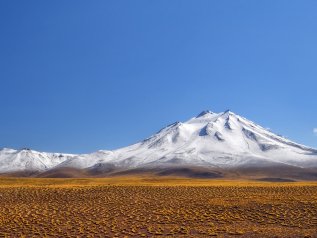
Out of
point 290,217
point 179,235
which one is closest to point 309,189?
point 290,217

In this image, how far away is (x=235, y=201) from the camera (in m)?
28.2

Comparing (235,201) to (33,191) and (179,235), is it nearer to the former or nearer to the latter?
(179,235)

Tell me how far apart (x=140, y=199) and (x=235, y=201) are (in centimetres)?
637

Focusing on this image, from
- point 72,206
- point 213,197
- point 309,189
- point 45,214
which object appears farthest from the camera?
point 309,189

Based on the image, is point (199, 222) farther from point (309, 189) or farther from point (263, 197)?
point (309, 189)

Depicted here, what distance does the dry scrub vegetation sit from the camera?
71.9 feet

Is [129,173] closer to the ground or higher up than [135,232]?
higher up

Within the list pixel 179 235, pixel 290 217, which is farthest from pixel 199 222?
pixel 290 217

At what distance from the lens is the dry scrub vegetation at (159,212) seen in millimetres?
21922

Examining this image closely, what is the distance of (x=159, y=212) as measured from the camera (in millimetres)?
25797

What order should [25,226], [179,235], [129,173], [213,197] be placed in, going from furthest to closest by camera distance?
[129,173] < [213,197] < [25,226] < [179,235]

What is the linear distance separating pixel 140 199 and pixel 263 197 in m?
8.32

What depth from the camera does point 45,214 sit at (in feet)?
84.5

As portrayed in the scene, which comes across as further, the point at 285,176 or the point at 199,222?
the point at 285,176
